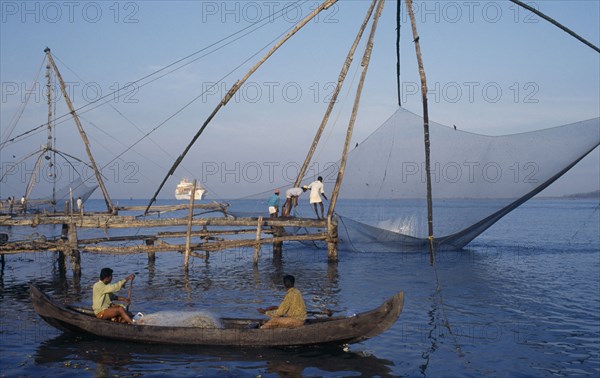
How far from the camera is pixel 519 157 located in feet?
43.8

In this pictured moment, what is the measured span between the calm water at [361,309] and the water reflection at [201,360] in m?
0.02

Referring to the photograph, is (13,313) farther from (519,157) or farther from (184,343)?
(519,157)

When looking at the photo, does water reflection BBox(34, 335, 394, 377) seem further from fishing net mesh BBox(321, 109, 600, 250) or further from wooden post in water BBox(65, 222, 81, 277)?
fishing net mesh BBox(321, 109, 600, 250)

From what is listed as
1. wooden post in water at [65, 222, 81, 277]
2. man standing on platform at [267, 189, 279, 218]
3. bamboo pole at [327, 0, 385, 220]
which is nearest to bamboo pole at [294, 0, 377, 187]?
bamboo pole at [327, 0, 385, 220]

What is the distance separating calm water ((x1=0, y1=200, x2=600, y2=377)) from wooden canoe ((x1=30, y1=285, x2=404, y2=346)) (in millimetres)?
194

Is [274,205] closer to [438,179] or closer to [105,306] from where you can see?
[438,179]

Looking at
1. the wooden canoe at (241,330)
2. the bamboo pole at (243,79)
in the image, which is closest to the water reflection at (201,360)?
the wooden canoe at (241,330)

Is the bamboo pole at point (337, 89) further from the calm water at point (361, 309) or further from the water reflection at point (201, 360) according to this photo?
the water reflection at point (201, 360)

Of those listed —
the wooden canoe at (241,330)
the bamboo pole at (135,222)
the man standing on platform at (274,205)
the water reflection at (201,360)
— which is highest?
the man standing on platform at (274,205)

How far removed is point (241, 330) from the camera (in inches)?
304


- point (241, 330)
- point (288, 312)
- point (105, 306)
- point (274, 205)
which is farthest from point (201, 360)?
point (274, 205)

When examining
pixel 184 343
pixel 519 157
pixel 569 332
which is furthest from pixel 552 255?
pixel 184 343

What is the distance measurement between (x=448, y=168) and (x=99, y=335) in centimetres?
1133

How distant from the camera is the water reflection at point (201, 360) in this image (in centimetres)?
714
